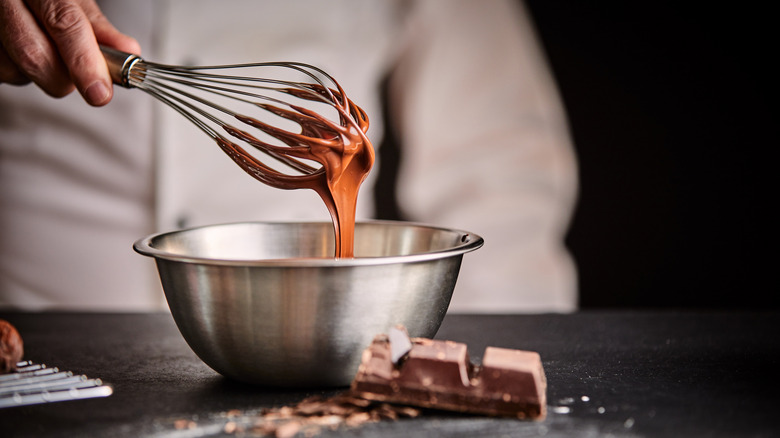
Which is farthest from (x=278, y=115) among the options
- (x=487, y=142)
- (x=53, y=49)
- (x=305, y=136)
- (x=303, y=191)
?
(x=487, y=142)

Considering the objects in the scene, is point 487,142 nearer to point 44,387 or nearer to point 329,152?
point 329,152

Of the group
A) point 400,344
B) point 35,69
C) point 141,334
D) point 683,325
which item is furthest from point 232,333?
point 683,325

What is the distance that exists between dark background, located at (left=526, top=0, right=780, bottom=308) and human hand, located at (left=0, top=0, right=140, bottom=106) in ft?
3.31

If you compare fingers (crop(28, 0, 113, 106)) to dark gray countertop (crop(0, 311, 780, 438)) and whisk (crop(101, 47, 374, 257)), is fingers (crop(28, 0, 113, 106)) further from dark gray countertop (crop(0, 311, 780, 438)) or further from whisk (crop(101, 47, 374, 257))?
dark gray countertop (crop(0, 311, 780, 438))

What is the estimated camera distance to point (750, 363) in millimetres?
796

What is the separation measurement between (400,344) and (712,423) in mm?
285

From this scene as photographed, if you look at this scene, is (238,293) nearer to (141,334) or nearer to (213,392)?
(213,392)

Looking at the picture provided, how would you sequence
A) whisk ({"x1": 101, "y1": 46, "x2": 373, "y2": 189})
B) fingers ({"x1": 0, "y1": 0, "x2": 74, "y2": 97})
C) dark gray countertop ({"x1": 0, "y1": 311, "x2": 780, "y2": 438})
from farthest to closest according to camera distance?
1. fingers ({"x1": 0, "y1": 0, "x2": 74, "y2": 97})
2. whisk ({"x1": 101, "y1": 46, "x2": 373, "y2": 189})
3. dark gray countertop ({"x1": 0, "y1": 311, "x2": 780, "y2": 438})

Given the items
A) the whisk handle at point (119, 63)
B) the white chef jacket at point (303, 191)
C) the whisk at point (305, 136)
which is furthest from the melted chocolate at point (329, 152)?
the white chef jacket at point (303, 191)

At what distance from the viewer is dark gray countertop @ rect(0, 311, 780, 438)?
0.60 meters

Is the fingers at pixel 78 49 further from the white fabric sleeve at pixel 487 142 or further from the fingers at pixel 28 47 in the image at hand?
the white fabric sleeve at pixel 487 142

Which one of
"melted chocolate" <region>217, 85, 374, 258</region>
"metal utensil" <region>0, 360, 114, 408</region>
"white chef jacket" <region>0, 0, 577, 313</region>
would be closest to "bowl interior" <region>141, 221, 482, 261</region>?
"melted chocolate" <region>217, 85, 374, 258</region>

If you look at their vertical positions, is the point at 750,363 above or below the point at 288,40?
below

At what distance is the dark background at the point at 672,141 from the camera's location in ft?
5.02
